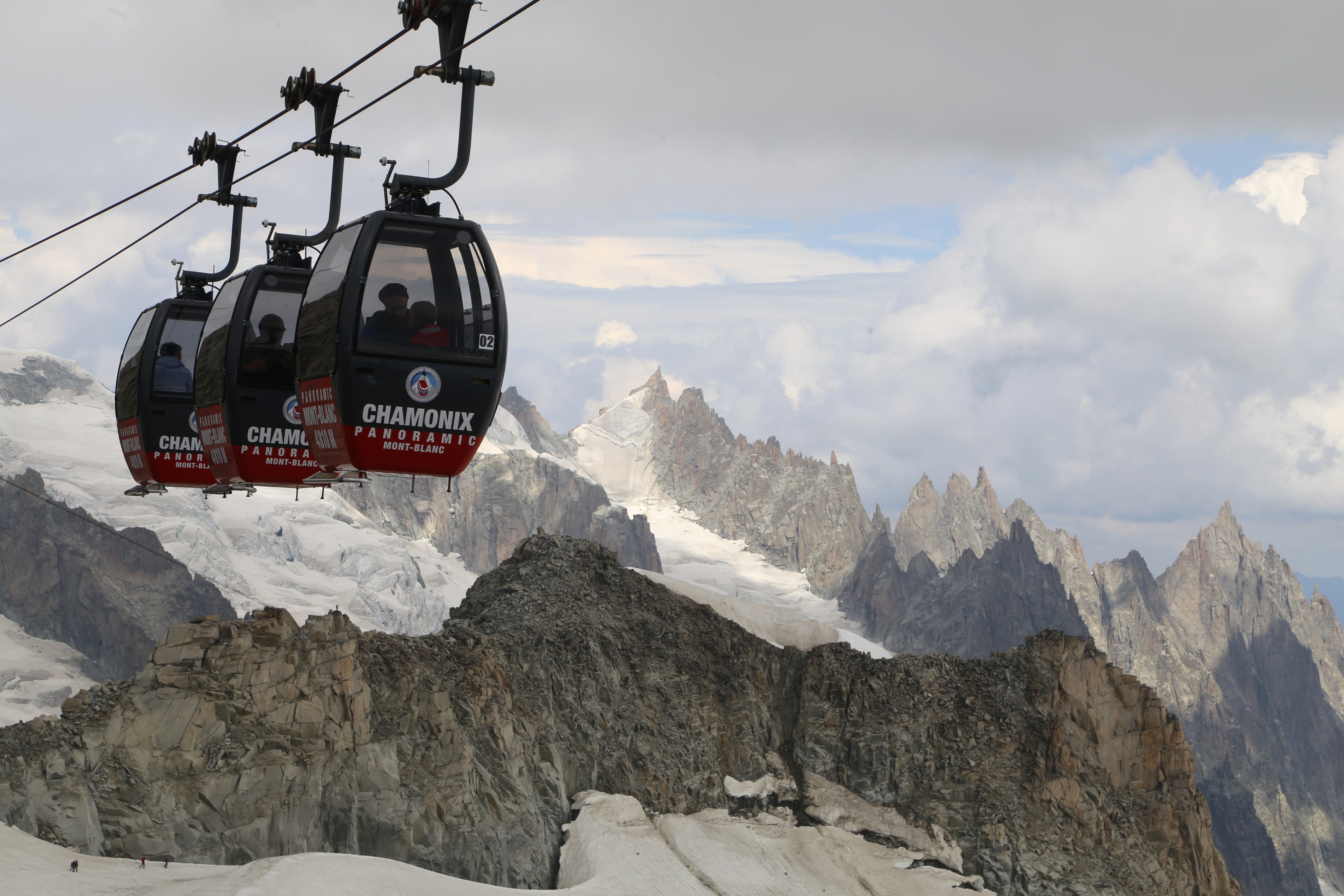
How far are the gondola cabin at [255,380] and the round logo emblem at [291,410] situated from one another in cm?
1

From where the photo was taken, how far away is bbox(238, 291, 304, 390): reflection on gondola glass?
20.7 meters

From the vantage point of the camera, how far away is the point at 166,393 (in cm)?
2433

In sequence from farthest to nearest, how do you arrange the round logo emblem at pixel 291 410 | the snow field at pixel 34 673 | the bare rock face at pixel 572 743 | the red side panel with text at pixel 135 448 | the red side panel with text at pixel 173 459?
the snow field at pixel 34 673 < the bare rock face at pixel 572 743 < the red side panel with text at pixel 135 448 < the red side panel with text at pixel 173 459 < the round logo emblem at pixel 291 410

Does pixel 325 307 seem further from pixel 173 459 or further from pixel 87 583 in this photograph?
pixel 87 583

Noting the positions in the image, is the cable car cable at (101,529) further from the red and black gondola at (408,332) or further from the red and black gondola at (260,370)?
the red and black gondola at (408,332)

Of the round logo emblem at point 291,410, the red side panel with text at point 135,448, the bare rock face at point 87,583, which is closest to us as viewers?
the round logo emblem at point 291,410

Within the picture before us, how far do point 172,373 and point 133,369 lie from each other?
997mm

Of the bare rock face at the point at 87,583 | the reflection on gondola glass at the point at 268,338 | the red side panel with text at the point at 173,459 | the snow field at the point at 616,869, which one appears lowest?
the bare rock face at the point at 87,583

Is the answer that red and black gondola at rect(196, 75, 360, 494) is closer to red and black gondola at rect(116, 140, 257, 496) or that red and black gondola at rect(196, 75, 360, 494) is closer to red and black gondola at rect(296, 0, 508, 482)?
red and black gondola at rect(116, 140, 257, 496)

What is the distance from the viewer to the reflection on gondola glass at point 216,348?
2105 centimetres

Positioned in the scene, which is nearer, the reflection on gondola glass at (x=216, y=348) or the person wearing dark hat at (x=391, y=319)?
the person wearing dark hat at (x=391, y=319)

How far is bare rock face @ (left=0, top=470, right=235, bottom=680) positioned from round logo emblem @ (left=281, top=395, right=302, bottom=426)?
15845cm

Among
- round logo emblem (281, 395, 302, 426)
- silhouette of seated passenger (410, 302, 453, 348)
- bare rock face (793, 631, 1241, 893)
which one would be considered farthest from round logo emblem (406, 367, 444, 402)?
bare rock face (793, 631, 1241, 893)

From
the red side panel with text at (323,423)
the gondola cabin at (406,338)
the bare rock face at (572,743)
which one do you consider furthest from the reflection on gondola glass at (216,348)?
the bare rock face at (572,743)
